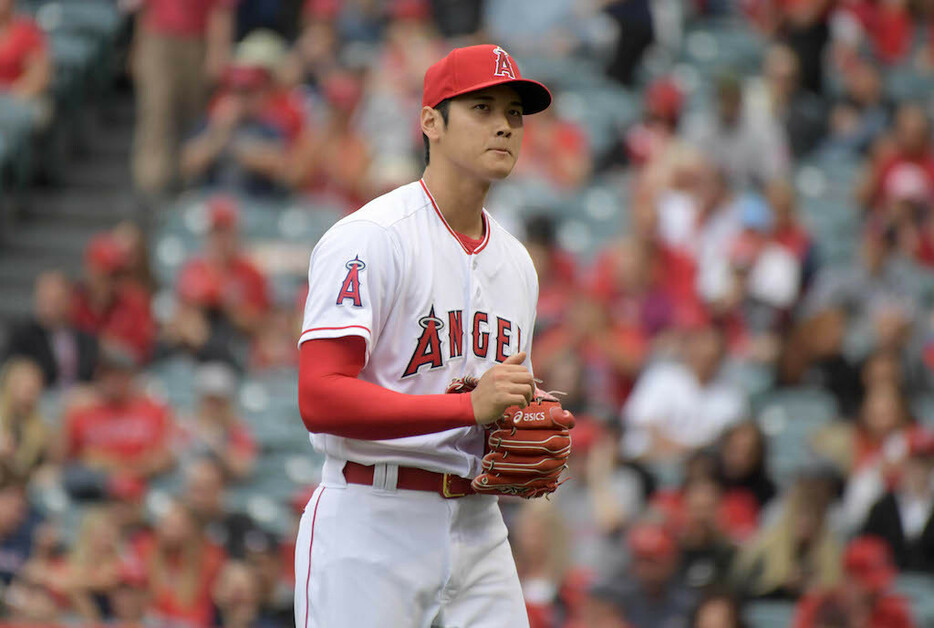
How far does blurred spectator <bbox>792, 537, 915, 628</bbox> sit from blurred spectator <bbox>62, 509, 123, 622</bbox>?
3.29 m

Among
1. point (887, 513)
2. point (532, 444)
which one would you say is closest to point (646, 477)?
point (887, 513)

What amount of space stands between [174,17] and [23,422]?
3.75 m

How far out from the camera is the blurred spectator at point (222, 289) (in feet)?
28.2

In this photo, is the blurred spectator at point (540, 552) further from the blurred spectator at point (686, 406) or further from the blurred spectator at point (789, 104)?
the blurred spectator at point (789, 104)

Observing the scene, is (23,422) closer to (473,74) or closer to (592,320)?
(592,320)

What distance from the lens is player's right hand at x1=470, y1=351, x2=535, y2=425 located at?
10.4ft

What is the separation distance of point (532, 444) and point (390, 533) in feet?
1.31

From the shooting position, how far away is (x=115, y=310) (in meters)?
8.98

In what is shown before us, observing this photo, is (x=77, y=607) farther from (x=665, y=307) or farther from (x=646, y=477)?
(x=665, y=307)

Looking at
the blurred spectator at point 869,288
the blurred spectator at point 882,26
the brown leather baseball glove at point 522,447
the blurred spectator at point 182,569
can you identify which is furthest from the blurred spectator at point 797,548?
the blurred spectator at point 882,26

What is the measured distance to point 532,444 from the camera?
3398mm

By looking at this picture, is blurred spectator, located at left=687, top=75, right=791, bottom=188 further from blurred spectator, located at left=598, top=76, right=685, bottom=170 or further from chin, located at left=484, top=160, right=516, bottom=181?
chin, located at left=484, top=160, right=516, bottom=181

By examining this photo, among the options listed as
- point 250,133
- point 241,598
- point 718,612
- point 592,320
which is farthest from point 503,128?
point 250,133

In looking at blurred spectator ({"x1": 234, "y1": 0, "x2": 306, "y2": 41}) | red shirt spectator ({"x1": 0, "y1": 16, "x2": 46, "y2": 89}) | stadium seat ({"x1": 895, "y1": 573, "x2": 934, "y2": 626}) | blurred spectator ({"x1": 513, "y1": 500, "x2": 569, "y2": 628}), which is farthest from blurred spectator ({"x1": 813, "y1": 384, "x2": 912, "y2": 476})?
red shirt spectator ({"x1": 0, "y1": 16, "x2": 46, "y2": 89})
